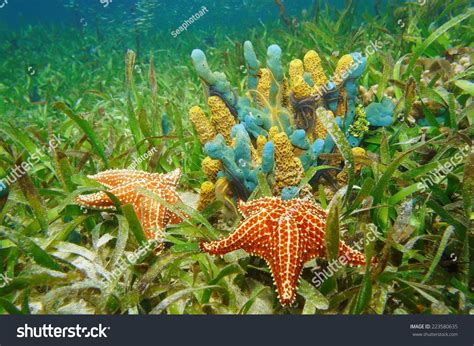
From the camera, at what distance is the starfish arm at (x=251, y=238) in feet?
7.92

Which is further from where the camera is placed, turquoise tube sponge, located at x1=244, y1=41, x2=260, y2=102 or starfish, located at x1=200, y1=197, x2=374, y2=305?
turquoise tube sponge, located at x1=244, y1=41, x2=260, y2=102

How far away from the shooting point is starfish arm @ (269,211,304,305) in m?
2.25

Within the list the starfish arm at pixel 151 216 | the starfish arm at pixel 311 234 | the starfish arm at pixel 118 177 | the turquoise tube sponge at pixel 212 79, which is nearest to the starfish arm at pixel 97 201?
the starfish arm at pixel 118 177

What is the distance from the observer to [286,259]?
2.28 meters

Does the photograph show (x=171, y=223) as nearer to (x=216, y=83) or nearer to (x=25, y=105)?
(x=216, y=83)

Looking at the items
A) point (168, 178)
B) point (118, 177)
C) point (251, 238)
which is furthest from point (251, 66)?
point (251, 238)

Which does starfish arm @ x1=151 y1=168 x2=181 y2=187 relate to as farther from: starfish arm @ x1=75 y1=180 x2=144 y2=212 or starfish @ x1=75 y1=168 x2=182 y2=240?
starfish arm @ x1=75 y1=180 x2=144 y2=212

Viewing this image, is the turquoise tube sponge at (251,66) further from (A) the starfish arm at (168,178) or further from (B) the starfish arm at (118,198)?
(B) the starfish arm at (118,198)

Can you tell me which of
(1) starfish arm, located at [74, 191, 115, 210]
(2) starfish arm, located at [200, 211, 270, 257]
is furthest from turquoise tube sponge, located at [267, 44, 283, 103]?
(1) starfish arm, located at [74, 191, 115, 210]

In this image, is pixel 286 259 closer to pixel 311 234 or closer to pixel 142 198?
pixel 311 234

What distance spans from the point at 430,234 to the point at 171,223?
6.67ft

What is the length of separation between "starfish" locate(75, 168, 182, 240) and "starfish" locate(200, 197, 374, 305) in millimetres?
563

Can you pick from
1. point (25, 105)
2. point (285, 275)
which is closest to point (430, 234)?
point (285, 275)

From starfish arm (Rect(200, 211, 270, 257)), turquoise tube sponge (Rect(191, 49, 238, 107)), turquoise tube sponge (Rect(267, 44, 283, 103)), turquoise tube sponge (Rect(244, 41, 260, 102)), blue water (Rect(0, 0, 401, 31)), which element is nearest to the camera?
starfish arm (Rect(200, 211, 270, 257))
